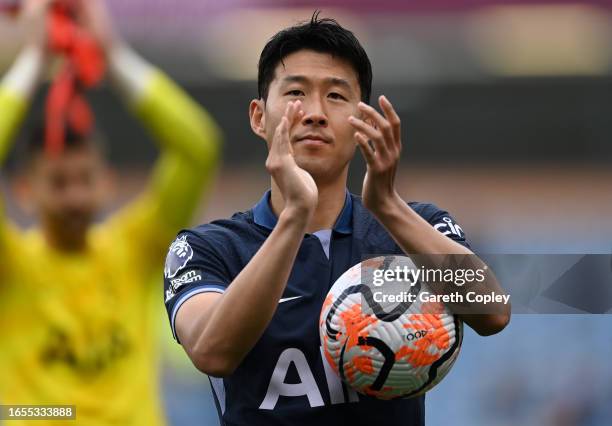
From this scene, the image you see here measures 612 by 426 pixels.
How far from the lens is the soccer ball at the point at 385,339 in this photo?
2707 mm

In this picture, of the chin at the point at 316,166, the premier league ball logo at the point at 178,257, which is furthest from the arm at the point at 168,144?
the chin at the point at 316,166

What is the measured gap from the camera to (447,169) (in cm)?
1319

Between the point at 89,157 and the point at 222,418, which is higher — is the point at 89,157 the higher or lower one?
the higher one

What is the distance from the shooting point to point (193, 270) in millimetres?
2949

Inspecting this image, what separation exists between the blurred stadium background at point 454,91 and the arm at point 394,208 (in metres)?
9.09

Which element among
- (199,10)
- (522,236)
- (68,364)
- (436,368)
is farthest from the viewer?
(199,10)

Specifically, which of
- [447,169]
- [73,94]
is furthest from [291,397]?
[447,169]

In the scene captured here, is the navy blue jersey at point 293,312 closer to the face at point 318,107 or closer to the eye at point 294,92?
the face at point 318,107

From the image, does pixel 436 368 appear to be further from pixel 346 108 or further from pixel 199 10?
pixel 199 10

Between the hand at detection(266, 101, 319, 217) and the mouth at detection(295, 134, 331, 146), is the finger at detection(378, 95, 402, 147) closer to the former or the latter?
the hand at detection(266, 101, 319, 217)

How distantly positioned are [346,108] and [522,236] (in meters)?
8.50

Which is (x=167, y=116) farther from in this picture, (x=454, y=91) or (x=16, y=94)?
(x=454, y=91)

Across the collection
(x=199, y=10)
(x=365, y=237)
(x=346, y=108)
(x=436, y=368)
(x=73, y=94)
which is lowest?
(x=436, y=368)

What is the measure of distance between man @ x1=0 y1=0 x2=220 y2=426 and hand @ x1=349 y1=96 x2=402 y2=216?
2098 millimetres
